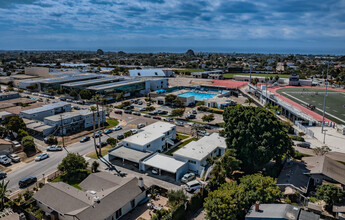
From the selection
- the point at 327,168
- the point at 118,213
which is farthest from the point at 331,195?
the point at 118,213

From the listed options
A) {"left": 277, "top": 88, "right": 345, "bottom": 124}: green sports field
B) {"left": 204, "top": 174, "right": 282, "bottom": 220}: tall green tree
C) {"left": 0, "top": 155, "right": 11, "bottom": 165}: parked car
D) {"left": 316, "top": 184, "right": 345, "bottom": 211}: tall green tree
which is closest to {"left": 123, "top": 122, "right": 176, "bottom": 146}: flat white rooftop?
{"left": 204, "top": 174, "right": 282, "bottom": 220}: tall green tree

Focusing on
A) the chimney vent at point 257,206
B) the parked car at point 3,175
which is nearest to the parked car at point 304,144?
the chimney vent at point 257,206

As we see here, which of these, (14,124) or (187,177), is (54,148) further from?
(187,177)

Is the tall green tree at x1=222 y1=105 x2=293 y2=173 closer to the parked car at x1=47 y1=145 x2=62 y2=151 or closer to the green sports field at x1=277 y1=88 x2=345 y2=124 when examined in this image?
the parked car at x1=47 y1=145 x2=62 y2=151

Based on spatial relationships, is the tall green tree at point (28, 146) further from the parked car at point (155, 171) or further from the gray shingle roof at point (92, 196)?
the parked car at point (155, 171)

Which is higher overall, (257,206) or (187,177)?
(257,206)

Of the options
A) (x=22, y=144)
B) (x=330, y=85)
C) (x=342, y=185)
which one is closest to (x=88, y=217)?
(x=22, y=144)
